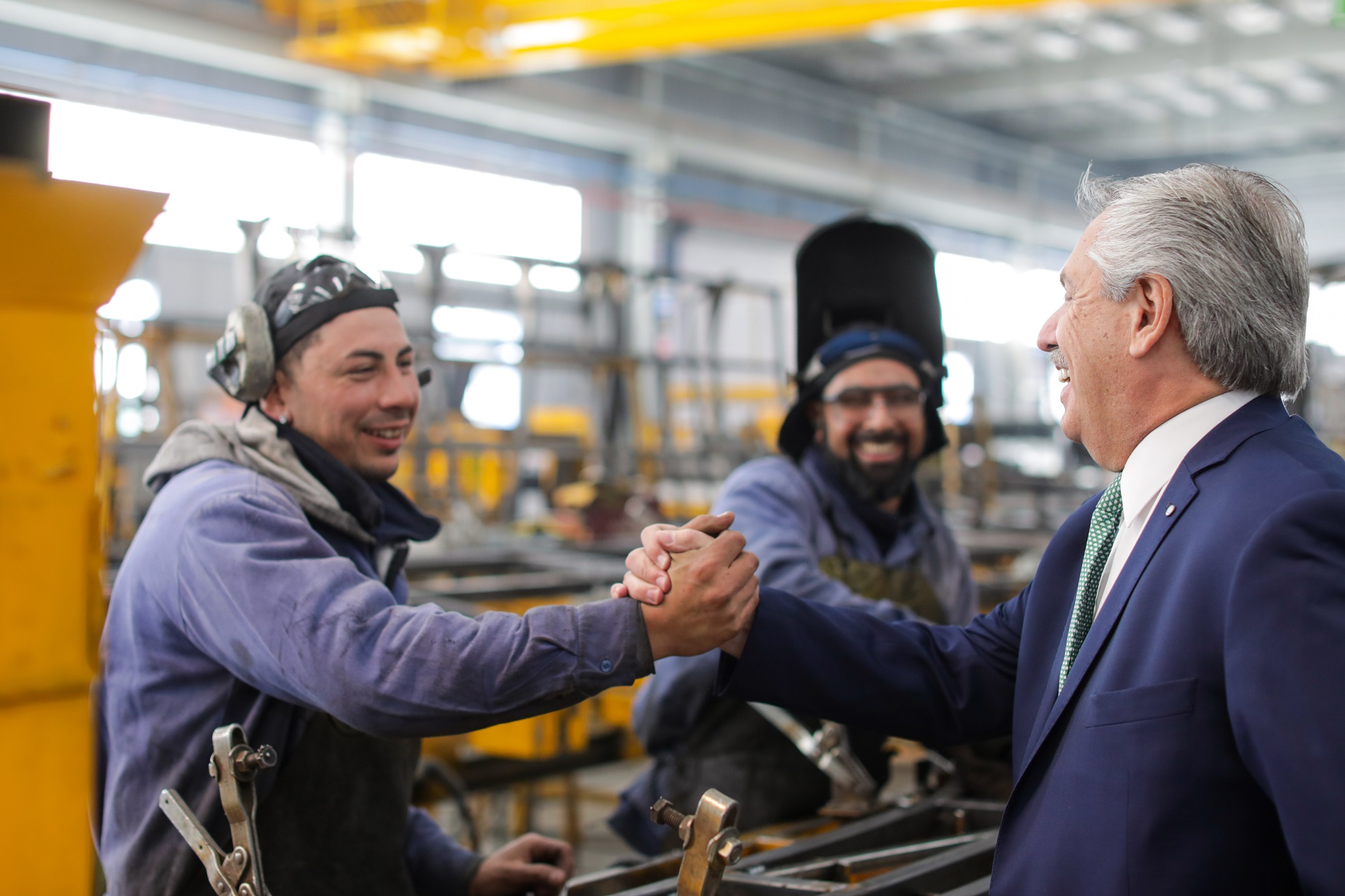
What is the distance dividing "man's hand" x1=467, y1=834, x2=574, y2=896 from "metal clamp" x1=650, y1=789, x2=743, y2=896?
2.24 ft

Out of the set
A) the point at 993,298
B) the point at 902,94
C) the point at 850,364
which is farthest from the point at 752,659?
the point at 993,298

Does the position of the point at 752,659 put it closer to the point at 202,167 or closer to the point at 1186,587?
the point at 1186,587

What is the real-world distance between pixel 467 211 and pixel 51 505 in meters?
13.5

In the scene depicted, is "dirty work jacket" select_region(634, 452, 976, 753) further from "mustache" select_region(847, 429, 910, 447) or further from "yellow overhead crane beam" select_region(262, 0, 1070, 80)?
"yellow overhead crane beam" select_region(262, 0, 1070, 80)

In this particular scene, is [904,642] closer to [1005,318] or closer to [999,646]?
[999,646]

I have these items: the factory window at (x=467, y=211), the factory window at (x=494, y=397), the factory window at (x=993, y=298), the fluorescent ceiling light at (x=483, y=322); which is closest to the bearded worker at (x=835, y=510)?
the factory window at (x=494, y=397)

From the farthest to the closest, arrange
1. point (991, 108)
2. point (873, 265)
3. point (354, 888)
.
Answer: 1. point (991, 108)
2. point (873, 265)
3. point (354, 888)

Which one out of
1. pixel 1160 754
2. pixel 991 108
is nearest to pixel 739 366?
pixel 1160 754

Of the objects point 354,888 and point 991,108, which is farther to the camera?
point 991,108

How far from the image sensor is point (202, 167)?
11.7 meters

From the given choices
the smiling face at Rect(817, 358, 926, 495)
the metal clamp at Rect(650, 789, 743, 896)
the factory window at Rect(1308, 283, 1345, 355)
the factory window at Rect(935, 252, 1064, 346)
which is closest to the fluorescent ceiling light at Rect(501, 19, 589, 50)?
the factory window at Rect(1308, 283, 1345, 355)

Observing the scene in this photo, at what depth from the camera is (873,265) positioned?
3.02 metres

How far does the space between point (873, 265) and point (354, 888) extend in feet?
6.39

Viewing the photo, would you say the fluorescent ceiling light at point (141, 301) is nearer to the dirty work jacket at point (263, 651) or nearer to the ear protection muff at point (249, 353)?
the ear protection muff at point (249, 353)
